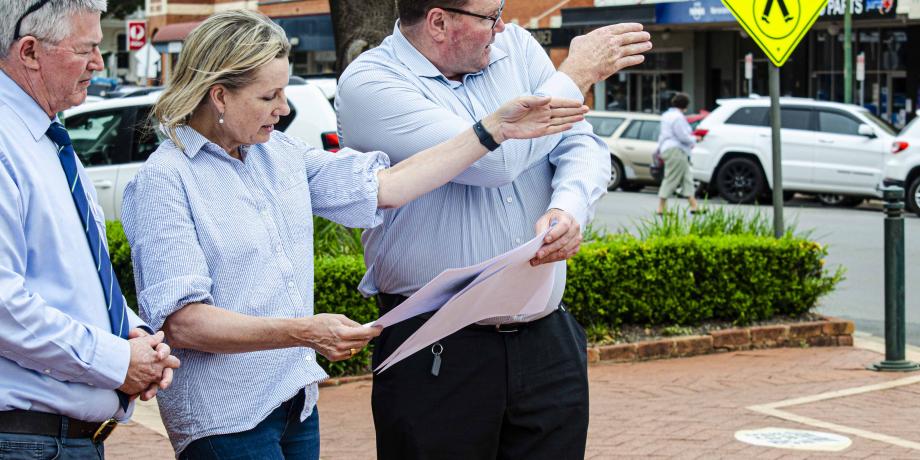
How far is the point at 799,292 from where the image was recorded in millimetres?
8945

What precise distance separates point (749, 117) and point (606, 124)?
13.3ft

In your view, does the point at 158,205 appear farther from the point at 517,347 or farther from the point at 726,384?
the point at 726,384

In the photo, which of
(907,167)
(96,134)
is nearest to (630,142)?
(907,167)

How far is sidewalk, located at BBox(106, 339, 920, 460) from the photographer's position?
19.6 feet

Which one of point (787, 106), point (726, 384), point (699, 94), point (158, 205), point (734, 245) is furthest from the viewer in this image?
point (699, 94)

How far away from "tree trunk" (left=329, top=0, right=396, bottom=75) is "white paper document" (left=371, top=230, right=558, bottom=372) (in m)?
6.12

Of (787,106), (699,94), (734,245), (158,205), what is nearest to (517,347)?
(158,205)

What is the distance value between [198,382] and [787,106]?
18733mm

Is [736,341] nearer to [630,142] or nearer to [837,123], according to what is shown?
[837,123]

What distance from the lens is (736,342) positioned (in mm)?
8547

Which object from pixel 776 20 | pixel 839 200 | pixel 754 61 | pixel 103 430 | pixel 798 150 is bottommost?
pixel 839 200

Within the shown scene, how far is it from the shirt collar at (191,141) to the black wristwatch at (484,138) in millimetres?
609

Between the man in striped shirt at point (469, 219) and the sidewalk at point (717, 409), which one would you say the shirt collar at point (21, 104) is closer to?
the man in striped shirt at point (469, 219)

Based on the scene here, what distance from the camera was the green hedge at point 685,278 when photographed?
26.9 feet
